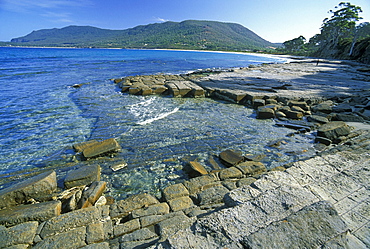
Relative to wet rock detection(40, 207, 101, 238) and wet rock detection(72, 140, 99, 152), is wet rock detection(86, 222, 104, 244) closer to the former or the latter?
wet rock detection(40, 207, 101, 238)

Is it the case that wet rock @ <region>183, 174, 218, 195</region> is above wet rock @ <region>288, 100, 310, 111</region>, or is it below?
below

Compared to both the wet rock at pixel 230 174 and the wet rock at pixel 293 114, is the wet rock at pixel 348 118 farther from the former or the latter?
the wet rock at pixel 230 174

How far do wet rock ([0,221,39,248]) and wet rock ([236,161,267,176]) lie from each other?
4118 mm

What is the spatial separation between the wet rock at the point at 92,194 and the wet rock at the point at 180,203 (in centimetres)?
149

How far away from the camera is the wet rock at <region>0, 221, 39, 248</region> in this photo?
2.55m

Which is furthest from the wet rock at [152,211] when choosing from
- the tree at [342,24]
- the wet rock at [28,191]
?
the tree at [342,24]

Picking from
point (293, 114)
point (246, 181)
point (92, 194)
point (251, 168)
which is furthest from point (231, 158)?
point (293, 114)

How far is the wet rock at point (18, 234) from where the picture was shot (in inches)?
100

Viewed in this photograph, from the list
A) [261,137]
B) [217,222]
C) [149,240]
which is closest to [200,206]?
[149,240]

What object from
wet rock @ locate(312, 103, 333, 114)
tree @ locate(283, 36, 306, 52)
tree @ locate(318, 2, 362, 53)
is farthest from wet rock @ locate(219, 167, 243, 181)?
tree @ locate(283, 36, 306, 52)

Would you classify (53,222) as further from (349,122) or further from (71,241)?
(349,122)

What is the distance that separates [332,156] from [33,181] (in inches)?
248

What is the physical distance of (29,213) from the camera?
3016 mm

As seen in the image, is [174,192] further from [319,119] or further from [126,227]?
[319,119]
